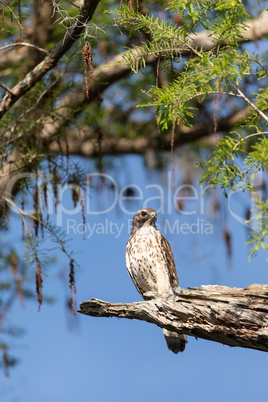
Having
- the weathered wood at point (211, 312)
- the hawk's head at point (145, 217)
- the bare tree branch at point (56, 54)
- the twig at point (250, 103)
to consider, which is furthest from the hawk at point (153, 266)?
the twig at point (250, 103)

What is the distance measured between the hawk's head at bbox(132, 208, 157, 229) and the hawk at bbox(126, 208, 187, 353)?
0.26 meters

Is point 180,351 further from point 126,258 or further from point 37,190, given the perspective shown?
point 37,190

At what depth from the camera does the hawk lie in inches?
258

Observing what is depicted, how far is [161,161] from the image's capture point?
29.7ft

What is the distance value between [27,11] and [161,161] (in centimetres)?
314

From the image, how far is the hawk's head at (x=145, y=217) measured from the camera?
23.3 feet

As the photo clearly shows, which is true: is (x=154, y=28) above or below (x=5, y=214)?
above

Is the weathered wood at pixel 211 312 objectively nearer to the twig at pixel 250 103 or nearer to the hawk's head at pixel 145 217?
the twig at pixel 250 103

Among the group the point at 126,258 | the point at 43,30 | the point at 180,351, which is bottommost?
the point at 180,351

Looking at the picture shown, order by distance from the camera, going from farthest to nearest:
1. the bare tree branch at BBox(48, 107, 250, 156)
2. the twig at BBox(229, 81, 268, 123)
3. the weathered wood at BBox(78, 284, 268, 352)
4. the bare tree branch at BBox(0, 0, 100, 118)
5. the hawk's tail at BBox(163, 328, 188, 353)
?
the bare tree branch at BBox(48, 107, 250, 156), the hawk's tail at BBox(163, 328, 188, 353), the bare tree branch at BBox(0, 0, 100, 118), the weathered wood at BBox(78, 284, 268, 352), the twig at BBox(229, 81, 268, 123)

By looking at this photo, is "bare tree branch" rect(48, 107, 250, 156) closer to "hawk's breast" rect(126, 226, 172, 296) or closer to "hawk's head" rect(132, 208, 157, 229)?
"hawk's head" rect(132, 208, 157, 229)

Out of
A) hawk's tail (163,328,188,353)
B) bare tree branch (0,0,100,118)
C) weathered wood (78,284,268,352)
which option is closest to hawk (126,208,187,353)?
hawk's tail (163,328,188,353)

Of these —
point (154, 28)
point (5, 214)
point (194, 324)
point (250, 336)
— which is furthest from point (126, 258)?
point (154, 28)

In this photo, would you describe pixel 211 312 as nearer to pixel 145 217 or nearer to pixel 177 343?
pixel 177 343
